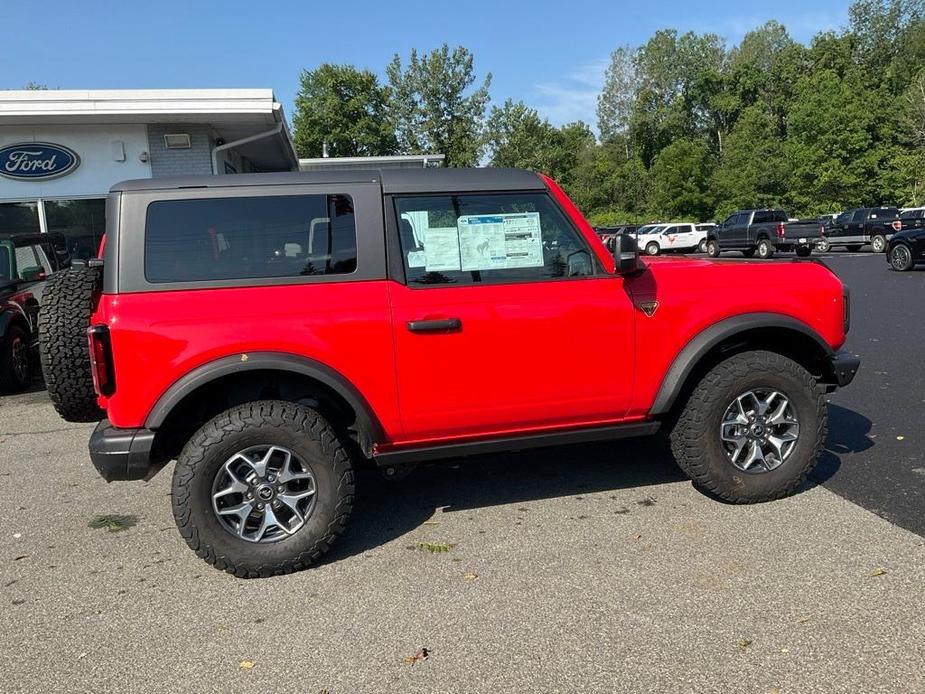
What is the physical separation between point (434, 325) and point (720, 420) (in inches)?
68.9

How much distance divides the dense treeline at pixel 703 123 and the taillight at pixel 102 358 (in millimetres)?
50657

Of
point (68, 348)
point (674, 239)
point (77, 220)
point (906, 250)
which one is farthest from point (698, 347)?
point (674, 239)

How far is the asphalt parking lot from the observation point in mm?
2738

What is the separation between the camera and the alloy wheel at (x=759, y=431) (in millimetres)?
4148

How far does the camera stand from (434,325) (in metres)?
3.64

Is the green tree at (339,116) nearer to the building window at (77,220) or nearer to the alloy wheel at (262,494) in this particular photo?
the building window at (77,220)

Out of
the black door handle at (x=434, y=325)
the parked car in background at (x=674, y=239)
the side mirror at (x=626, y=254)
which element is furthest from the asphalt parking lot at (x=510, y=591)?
the parked car in background at (x=674, y=239)

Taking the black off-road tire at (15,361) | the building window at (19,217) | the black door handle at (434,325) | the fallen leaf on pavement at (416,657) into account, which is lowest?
the fallen leaf on pavement at (416,657)

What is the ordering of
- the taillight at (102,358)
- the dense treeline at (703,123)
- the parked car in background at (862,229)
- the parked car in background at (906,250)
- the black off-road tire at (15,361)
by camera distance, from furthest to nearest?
1. the dense treeline at (703,123)
2. the parked car in background at (862,229)
3. the parked car in background at (906,250)
4. the black off-road tire at (15,361)
5. the taillight at (102,358)

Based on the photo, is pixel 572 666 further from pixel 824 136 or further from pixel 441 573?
pixel 824 136

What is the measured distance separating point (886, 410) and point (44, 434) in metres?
7.25

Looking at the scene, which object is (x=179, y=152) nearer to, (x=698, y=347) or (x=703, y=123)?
(x=698, y=347)

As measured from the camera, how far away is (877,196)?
4884 centimetres

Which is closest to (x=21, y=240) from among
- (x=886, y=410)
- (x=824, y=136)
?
(x=886, y=410)
